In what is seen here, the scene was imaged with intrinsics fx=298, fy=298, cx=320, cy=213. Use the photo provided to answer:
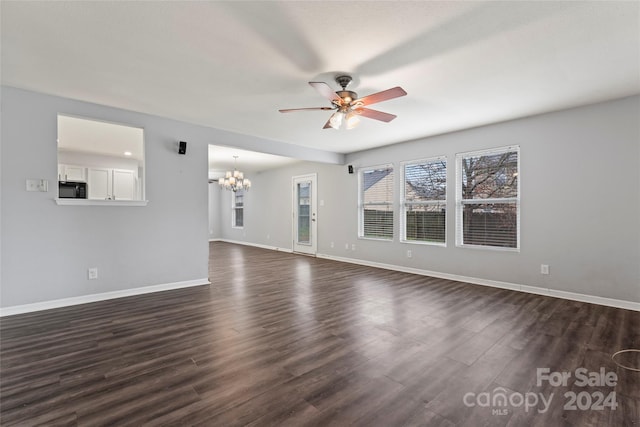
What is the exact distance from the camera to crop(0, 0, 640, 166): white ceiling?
2020 mm

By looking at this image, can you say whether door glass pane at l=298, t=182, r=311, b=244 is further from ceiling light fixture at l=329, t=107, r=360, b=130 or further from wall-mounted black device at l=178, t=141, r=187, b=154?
ceiling light fixture at l=329, t=107, r=360, b=130

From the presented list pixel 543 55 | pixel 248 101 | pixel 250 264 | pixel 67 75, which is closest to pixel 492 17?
pixel 543 55

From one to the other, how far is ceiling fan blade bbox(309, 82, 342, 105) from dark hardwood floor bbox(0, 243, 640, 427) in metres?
2.22

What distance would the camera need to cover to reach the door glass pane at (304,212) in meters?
8.09

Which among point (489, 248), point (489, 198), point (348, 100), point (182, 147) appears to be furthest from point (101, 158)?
point (489, 248)

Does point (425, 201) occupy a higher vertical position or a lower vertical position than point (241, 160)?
lower

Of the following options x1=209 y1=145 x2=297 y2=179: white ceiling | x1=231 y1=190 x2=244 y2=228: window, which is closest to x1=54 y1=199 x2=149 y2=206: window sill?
x1=209 y1=145 x2=297 y2=179: white ceiling

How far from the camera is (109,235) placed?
3857 mm

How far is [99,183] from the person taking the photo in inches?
286

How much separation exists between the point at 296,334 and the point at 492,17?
116 inches

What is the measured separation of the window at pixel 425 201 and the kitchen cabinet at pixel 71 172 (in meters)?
7.31

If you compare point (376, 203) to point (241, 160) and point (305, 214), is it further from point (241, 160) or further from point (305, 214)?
point (241, 160)

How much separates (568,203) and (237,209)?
9345mm

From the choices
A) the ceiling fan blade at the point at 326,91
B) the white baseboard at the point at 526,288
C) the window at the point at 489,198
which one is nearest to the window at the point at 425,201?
the window at the point at 489,198
